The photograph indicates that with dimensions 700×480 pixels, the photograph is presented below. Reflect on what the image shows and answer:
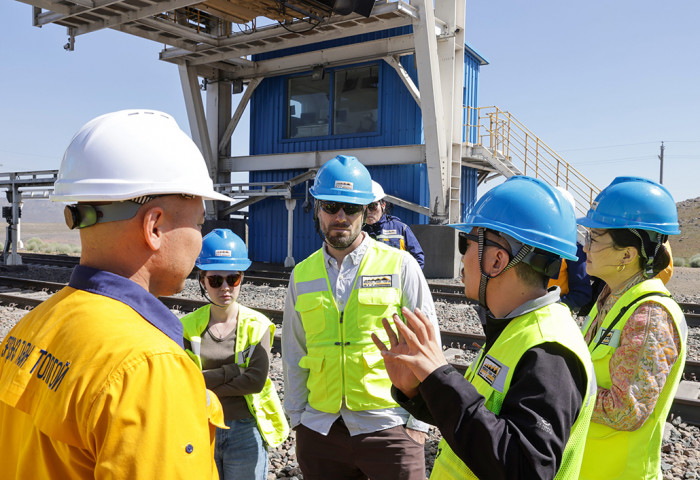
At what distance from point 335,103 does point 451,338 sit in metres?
12.9

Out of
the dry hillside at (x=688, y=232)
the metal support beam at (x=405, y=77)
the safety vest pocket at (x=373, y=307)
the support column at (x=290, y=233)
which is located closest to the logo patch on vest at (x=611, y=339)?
the safety vest pocket at (x=373, y=307)

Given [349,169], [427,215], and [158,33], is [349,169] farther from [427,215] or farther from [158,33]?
[158,33]

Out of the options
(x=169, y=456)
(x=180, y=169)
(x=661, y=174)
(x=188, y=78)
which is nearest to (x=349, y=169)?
(x=180, y=169)

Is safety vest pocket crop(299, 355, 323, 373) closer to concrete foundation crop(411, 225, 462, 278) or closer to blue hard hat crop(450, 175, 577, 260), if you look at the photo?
blue hard hat crop(450, 175, 577, 260)

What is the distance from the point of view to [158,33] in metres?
17.2

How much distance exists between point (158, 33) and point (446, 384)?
60.1 feet

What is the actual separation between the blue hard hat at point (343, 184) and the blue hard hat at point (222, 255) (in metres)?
0.65

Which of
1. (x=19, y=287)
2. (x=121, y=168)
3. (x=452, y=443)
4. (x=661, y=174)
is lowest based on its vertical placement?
(x=19, y=287)

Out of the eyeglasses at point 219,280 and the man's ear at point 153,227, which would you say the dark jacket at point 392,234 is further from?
the man's ear at point 153,227

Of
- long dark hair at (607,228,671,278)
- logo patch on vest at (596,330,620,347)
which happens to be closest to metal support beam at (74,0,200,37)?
long dark hair at (607,228,671,278)

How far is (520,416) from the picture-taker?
5.13 ft

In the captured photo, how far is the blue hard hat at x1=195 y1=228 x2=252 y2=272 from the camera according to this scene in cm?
349

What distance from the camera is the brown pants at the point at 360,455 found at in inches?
110

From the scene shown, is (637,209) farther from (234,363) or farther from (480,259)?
(234,363)
